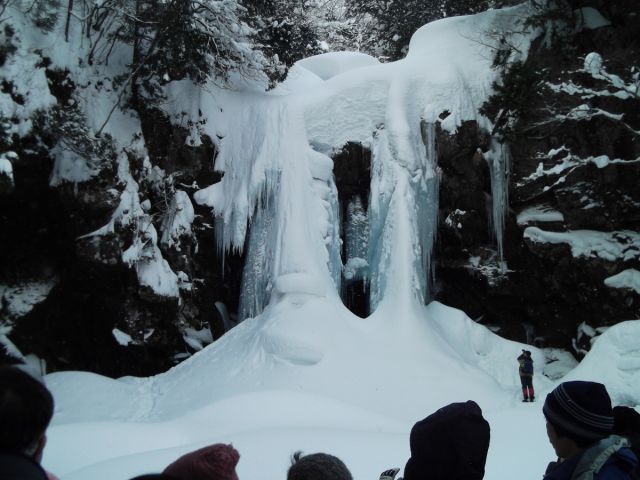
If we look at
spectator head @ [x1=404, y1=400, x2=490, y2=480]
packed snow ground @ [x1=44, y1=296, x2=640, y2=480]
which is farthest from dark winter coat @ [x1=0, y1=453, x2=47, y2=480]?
packed snow ground @ [x1=44, y1=296, x2=640, y2=480]

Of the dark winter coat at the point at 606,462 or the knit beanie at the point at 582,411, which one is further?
the knit beanie at the point at 582,411

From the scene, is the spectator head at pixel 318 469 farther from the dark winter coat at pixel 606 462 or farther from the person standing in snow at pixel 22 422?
the dark winter coat at pixel 606 462

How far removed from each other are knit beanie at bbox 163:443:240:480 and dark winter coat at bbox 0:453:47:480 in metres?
0.54

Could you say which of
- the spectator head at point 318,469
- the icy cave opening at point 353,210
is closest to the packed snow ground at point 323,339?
the icy cave opening at point 353,210

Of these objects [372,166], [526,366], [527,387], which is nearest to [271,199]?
[372,166]

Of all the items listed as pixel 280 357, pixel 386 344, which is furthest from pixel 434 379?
pixel 280 357

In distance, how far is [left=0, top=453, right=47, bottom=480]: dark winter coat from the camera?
1.11 meters

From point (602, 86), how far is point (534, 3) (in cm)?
214

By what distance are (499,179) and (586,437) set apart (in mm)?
8543

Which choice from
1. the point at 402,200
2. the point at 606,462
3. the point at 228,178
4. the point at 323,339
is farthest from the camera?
the point at 228,178

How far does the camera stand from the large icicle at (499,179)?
9.59 metres

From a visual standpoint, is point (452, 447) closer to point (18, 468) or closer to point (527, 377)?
point (18, 468)

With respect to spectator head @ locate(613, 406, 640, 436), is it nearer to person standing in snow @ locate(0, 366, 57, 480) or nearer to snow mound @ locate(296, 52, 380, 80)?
person standing in snow @ locate(0, 366, 57, 480)

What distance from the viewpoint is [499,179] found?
9578 millimetres
